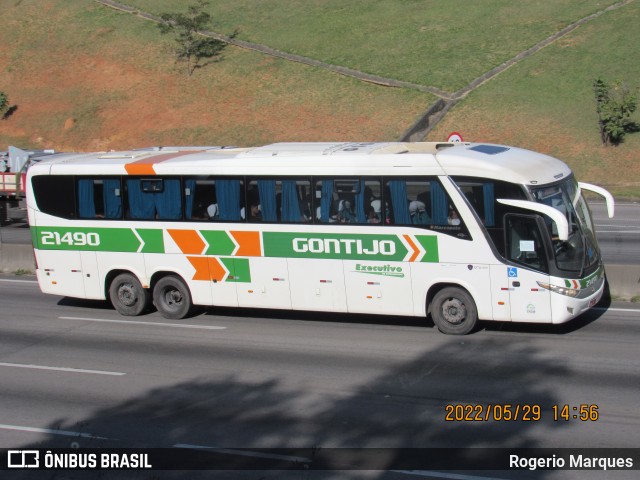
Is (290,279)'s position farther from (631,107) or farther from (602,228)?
(631,107)

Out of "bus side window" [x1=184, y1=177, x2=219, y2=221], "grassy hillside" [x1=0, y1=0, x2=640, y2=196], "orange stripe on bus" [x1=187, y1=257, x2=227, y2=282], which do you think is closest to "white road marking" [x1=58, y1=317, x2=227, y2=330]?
"orange stripe on bus" [x1=187, y1=257, x2=227, y2=282]

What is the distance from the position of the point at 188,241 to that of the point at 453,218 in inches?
202

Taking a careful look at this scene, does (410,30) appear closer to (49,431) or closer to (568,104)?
(568,104)

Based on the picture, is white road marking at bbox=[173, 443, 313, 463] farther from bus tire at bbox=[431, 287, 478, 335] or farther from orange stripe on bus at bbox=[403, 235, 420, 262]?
orange stripe on bus at bbox=[403, 235, 420, 262]

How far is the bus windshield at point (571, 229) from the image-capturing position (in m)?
13.4

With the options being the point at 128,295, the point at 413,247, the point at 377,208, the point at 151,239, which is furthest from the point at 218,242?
the point at 413,247

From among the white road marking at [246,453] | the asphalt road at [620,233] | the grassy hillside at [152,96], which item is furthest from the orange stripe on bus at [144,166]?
the grassy hillside at [152,96]

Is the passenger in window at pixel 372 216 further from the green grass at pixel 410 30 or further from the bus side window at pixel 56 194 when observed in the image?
the green grass at pixel 410 30

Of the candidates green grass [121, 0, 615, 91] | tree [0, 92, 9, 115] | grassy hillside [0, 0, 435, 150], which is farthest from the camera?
tree [0, 92, 9, 115]

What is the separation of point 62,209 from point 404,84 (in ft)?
119

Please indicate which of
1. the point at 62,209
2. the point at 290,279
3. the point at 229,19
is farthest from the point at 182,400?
the point at 229,19

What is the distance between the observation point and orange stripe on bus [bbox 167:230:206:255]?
51.7 feet

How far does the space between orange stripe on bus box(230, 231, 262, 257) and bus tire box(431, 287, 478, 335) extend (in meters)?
3.41

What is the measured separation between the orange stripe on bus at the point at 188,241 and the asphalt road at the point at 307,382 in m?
1.43
